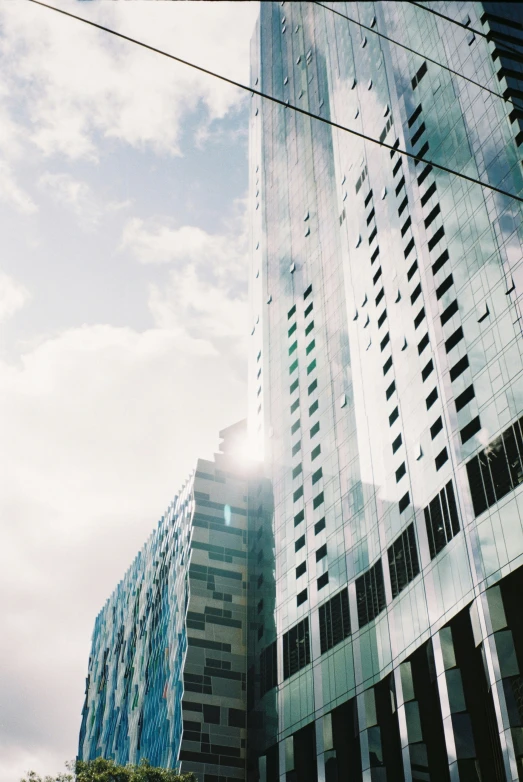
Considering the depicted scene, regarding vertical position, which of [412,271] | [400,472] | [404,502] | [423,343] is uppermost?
[412,271]

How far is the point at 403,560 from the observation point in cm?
4122

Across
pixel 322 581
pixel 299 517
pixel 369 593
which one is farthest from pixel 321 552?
pixel 369 593

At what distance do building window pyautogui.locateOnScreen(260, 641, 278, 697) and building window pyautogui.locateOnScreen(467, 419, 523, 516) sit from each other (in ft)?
74.6

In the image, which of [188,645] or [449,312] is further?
[188,645]

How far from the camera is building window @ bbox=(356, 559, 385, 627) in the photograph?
43.1m

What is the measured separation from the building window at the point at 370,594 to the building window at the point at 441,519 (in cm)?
580

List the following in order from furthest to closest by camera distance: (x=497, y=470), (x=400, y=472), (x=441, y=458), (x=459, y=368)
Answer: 1. (x=400, y=472)
2. (x=459, y=368)
3. (x=441, y=458)
4. (x=497, y=470)

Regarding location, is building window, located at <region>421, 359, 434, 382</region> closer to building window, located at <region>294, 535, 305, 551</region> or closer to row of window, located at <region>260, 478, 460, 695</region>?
row of window, located at <region>260, 478, 460, 695</region>

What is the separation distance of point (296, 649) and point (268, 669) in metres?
3.49

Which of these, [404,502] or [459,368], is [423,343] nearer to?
[459,368]

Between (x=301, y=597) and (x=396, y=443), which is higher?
(x=396, y=443)

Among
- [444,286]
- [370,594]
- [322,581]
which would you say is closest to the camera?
[444,286]

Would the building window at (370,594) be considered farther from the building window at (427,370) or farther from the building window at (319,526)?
the building window at (427,370)

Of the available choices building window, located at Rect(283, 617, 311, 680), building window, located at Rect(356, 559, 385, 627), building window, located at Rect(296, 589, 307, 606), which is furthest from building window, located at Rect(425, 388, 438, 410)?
building window, located at Rect(283, 617, 311, 680)
